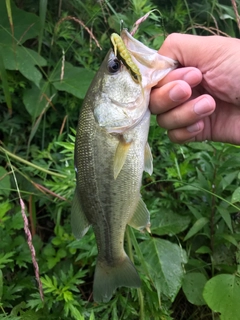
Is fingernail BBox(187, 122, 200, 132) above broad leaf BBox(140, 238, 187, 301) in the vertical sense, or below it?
above

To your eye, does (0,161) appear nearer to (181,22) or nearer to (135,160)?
(135,160)

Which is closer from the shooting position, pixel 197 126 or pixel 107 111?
pixel 107 111

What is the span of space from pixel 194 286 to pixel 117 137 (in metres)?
1.04

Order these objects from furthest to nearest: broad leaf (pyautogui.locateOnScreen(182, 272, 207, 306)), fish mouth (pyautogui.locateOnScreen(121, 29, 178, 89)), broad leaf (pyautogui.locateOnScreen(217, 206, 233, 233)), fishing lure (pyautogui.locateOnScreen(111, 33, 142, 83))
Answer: broad leaf (pyautogui.locateOnScreen(182, 272, 207, 306)) → broad leaf (pyautogui.locateOnScreen(217, 206, 233, 233)) → fish mouth (pyautogui.locateOnScreen(121, 29, 178, 89)) → fishing lure (pyautogui.locateOnScreen(111, 33, 142, 83))

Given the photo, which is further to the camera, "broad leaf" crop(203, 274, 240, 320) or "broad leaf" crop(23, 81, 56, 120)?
"broad leaf" crop(23, 81, 56, 120)

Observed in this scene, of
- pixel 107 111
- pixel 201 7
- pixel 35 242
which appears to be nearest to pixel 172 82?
pixel 107 111

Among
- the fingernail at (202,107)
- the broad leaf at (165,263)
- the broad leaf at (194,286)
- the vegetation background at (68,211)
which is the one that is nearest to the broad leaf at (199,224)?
the vegetation background at (68,211)

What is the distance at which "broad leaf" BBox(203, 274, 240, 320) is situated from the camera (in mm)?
1747

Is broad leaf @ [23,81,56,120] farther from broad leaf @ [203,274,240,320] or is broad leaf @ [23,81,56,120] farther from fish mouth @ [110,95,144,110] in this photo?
broad leaf @ [203,274,240,320]

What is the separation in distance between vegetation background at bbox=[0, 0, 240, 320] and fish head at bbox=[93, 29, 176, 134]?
517 millimetres

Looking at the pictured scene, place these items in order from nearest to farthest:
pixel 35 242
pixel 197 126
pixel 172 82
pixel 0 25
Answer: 1. pixel 172 82
2. pixel 197 126
3. pixel 35 242
4. pixel 0 25

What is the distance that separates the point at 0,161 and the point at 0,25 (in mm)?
848

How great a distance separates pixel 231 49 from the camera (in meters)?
1.47

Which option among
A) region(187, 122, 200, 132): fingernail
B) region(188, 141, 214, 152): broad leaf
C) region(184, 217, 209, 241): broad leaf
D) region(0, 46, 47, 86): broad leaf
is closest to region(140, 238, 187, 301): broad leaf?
region(184, 217, 209, 241): broad leaf
